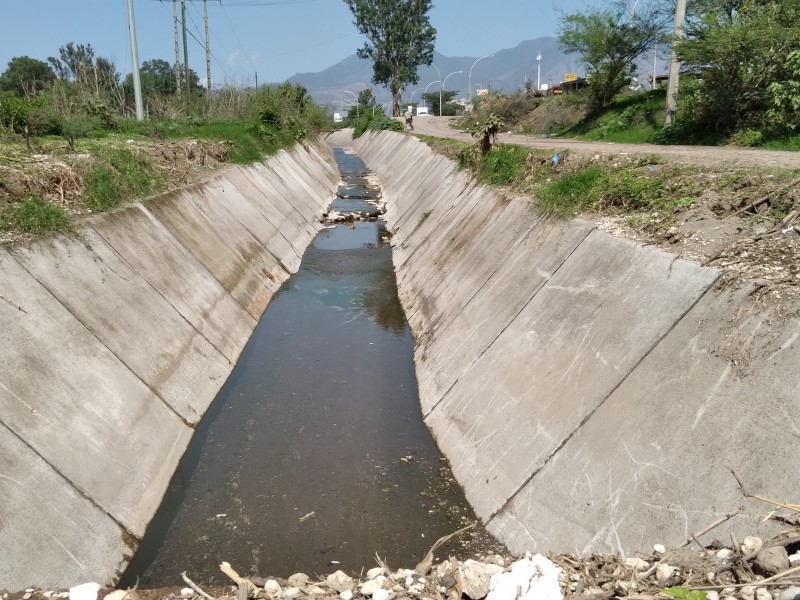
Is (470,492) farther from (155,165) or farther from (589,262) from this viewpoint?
(155,165)

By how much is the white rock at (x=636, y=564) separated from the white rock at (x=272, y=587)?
2.61 meters

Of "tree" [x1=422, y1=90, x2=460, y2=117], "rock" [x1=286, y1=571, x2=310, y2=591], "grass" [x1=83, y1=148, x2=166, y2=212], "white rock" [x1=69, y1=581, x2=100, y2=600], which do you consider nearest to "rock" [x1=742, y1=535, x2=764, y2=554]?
"rock" [x1=286, y1=571, x2=310, y2=591]

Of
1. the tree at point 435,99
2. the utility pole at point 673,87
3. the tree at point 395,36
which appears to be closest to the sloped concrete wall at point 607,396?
the utility pole at point 673,87

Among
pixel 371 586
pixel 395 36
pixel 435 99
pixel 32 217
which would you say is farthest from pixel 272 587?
pixel 435 99

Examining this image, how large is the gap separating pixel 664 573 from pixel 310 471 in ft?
14.8

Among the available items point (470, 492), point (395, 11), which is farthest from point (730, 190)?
point (395, 11)

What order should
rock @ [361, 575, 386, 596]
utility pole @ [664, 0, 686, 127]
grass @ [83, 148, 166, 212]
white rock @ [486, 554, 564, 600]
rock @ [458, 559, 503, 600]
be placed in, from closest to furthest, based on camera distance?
white rock @ [486, 554, 564, 600] < rock @ [458, 559, 503, 600] < rock @ [361, 575, 386, 596] < grass @ [83, 148, 166, 212] < utility pole @ [664, 0, 686, 127]

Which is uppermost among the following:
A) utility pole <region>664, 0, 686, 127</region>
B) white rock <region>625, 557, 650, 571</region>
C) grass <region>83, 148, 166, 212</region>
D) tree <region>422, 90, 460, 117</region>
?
tree <region>422, 90, 460, 117</region>

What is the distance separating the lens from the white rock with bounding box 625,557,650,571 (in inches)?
165

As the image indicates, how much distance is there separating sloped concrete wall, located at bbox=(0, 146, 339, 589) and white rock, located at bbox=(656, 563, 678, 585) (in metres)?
4.79

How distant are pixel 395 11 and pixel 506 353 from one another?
5962 cm

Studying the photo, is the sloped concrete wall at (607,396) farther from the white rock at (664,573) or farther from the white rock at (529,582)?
the white rock at (529,582)

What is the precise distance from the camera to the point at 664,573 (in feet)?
13.1

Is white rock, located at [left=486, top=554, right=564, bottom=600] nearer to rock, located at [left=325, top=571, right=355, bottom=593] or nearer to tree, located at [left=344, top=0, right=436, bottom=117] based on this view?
rock, located at [left=325, top=571, right=355, bottom=593]
